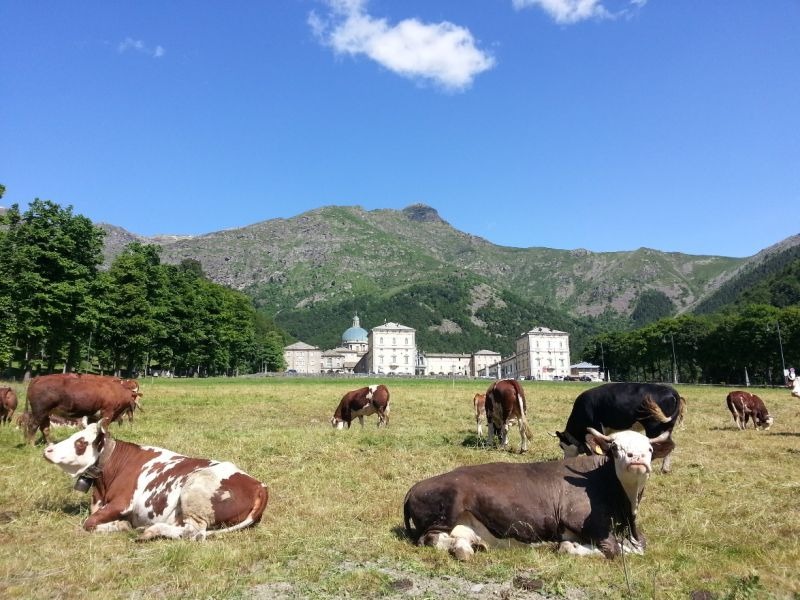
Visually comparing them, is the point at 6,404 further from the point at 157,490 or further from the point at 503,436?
the point at 503,436

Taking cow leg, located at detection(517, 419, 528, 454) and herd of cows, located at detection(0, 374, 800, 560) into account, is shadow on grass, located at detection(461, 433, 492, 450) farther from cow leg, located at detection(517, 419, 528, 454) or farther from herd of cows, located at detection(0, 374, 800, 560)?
herd of cows, located at detection(0, 374, 800, 560)

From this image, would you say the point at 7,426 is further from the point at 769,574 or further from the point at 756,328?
the point at 756,328

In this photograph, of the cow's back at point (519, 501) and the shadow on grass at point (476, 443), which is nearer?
the cow's back at point (519, 501)

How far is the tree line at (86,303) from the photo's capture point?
43.7m

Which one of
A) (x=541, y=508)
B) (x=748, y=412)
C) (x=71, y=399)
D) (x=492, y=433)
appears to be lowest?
(x=748, y=412)

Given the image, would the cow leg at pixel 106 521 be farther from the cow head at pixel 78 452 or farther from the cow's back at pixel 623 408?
the cow's back at pixel 623 408

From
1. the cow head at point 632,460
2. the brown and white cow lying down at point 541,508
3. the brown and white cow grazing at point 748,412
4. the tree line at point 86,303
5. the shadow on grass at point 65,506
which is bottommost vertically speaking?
the brown and white cow grazing at point 748,412

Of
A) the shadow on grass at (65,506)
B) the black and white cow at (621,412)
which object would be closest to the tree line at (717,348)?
the black and white cow at (621,412)

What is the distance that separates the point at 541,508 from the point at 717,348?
121m

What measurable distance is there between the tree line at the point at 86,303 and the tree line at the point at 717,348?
295 feet

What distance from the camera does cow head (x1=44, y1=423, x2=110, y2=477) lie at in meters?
8.46

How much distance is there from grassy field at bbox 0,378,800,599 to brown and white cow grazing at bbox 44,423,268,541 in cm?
32

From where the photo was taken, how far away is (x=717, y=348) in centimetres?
11162

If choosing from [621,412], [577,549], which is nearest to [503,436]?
[621,412]
